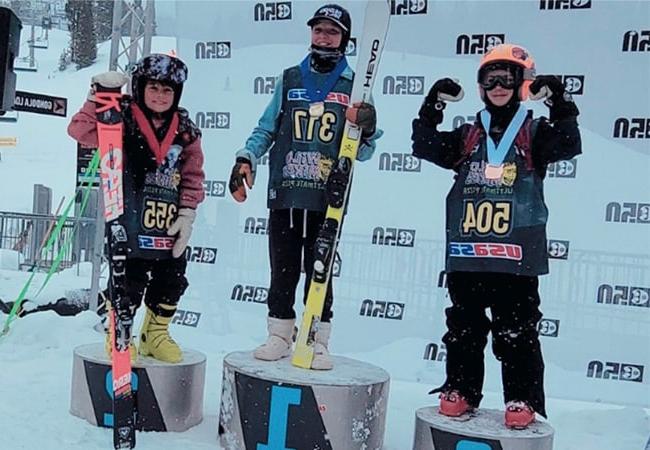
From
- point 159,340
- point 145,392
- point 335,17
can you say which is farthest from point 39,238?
point 335,17

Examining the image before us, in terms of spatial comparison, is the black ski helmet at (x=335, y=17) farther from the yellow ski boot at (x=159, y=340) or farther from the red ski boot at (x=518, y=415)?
the red ski boot at (x=518, y=415)

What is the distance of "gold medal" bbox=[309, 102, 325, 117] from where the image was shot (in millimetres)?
2928

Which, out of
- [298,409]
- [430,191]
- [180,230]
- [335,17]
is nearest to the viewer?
[298,409]

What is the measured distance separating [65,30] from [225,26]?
16200 millimetres

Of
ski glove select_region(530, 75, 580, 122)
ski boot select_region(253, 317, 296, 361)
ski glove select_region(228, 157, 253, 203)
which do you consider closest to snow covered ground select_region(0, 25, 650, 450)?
ski boot select_region(253, 317, 296, 361)

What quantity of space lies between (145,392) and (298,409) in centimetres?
72

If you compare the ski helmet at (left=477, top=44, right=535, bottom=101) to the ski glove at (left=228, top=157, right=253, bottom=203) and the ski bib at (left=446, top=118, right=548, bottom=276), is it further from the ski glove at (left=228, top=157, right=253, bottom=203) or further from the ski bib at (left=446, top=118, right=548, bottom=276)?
the ski glove at (left=228, top=157, right=253, bottom=203)

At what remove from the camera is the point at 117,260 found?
2820mm

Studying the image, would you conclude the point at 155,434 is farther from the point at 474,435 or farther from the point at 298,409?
the point at 474,435

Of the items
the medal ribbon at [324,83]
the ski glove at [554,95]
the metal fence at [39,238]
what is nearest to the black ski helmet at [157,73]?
the medal ribbon at [324,83]

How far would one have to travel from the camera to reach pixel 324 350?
292 cm

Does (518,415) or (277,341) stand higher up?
(277,341)

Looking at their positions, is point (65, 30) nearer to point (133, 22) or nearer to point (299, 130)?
point (133, 22)

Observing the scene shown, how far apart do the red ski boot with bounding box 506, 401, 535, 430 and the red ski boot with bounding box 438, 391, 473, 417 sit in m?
0.16
